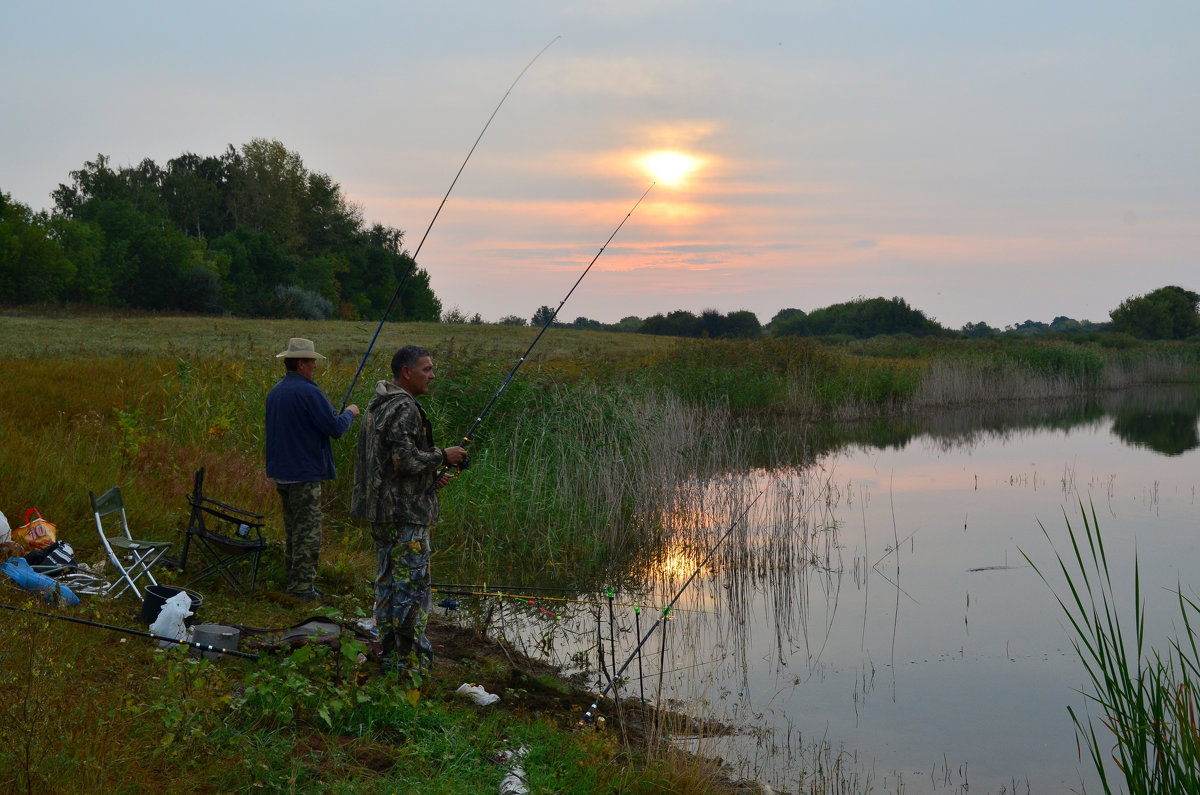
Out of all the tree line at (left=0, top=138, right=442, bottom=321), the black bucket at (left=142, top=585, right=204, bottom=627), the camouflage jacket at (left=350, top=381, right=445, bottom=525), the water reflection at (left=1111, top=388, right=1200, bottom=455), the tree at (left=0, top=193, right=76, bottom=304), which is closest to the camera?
the camouflage jacket at (left=350, top=381, right=445, bottom=525)

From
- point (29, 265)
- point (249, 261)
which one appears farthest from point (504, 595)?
point (249, 261)

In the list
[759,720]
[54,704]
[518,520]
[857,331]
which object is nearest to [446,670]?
[759,720]

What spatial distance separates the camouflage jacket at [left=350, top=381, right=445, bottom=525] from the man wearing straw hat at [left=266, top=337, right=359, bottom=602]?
138cm

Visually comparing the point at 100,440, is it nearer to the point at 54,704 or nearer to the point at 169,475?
the point at 169,475

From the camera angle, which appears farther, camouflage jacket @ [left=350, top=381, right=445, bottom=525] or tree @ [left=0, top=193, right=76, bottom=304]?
tree @ [left=0, top=193, right=76, bottom=304]

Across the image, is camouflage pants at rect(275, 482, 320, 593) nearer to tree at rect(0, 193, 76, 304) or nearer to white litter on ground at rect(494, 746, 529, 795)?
white litter on ground at rect(494, 746, 529, 795)

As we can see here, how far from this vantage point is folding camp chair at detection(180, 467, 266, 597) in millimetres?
6527

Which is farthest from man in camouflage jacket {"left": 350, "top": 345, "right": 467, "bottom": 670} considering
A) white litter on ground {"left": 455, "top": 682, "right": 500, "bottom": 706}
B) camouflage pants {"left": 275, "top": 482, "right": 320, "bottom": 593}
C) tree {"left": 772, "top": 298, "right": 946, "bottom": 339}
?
tree {"left": 772, "top": 298, "right": 946, "bottom": 339}

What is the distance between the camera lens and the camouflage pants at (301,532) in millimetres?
6855

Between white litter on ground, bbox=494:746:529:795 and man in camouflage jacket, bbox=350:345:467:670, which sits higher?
man in camouflage jacket, bbox=350:345:467:670

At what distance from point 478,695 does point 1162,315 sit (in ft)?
207

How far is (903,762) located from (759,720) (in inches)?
35.6

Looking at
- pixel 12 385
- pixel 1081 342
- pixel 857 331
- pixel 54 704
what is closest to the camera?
pixel 54 704

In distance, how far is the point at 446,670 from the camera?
6.08 metres
